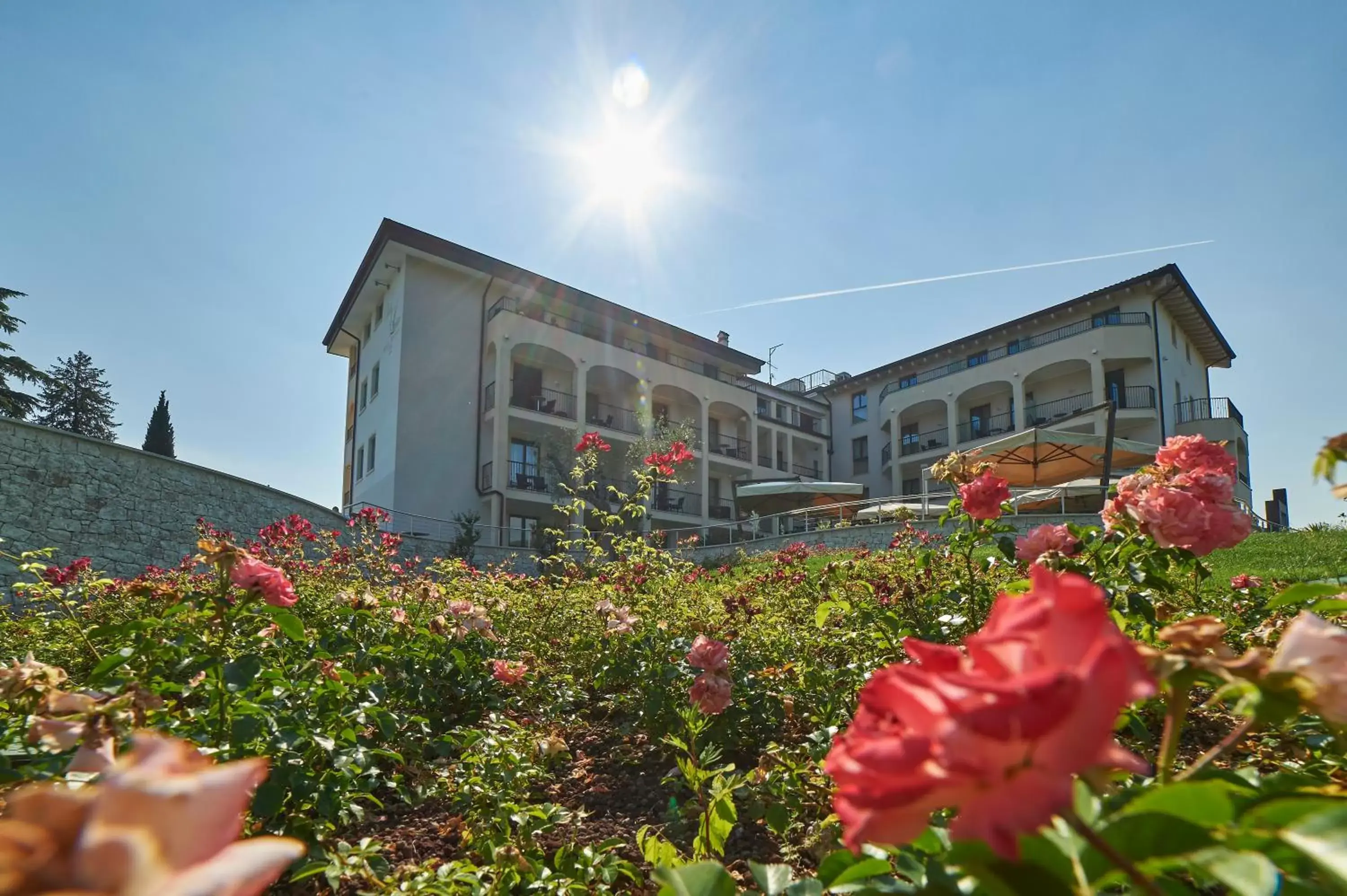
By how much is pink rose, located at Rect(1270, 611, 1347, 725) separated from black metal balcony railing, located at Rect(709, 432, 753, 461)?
24381 mm

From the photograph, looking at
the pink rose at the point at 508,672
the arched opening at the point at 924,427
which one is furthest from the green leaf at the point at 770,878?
the arched opening at the point at 924,427

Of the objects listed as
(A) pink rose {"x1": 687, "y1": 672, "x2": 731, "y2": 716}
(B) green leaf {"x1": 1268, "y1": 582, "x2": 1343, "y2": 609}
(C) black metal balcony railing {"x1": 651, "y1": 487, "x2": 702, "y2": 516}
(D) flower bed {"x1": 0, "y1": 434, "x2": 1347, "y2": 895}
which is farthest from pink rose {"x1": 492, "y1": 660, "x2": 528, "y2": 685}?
(C) black metal balcony railing {"x1": 651, "y1": 487, "x2": 702, "y2": 516}

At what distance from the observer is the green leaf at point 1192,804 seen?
0.42 m

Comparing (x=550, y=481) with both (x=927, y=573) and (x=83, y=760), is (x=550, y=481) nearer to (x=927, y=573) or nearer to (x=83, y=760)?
(x=927, y=573)

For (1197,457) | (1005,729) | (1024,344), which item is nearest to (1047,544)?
(1197,457)

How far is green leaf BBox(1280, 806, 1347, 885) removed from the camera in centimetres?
37

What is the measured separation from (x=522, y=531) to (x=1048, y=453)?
11940mm

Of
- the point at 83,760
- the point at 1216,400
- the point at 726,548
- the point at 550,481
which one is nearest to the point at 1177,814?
the point at 83,760

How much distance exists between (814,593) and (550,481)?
586 inches

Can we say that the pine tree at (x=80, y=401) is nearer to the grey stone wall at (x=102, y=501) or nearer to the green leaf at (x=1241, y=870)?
the grey stone wall at (x=102, y=501)

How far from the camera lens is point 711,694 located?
7.12 feet

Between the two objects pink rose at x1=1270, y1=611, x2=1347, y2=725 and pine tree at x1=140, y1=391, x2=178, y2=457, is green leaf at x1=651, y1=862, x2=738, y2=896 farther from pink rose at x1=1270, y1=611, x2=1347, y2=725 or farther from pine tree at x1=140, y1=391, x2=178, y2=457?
pine tree at x1=140, y1=391, x2=178, y2=457

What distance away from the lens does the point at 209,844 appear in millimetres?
346

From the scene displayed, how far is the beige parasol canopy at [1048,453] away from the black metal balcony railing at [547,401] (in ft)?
38.2
